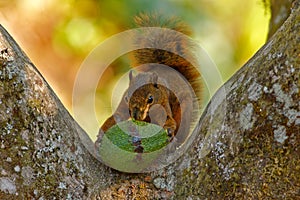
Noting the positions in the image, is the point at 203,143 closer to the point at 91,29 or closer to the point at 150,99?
the point at 150,99

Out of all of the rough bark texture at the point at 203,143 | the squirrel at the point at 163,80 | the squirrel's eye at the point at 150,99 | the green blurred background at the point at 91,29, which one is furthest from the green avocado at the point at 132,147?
the green blurred background at the point at 91,29

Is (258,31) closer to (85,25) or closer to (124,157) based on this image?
(85,25)

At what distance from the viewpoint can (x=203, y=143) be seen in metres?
1.24

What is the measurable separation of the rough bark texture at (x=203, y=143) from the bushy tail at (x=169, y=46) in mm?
524

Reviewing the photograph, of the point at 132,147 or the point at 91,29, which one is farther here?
the point at 91,29

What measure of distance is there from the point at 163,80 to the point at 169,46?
0.15 m

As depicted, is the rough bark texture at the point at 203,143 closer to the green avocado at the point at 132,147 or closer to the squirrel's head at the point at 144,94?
the green avocado at the point at 132,147

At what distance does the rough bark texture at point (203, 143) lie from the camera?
41.3 inches

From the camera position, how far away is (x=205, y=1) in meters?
2.68

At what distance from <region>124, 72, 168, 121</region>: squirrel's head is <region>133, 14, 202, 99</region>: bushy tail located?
7cm

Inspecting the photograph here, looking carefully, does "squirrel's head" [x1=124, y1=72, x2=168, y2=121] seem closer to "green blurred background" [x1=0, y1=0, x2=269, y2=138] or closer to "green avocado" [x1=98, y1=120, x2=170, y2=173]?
"green avocado" [x1=98, y1=120, x2=170, y2=173]

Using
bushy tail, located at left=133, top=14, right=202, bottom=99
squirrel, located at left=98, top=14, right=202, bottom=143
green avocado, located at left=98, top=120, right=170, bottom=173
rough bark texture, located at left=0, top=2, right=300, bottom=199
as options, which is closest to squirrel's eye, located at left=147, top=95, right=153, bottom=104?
squirrel, located at left=98, top=14, right=202, bottom=143

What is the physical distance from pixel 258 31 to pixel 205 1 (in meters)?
0.33

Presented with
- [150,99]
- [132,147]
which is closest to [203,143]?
[132,147]
